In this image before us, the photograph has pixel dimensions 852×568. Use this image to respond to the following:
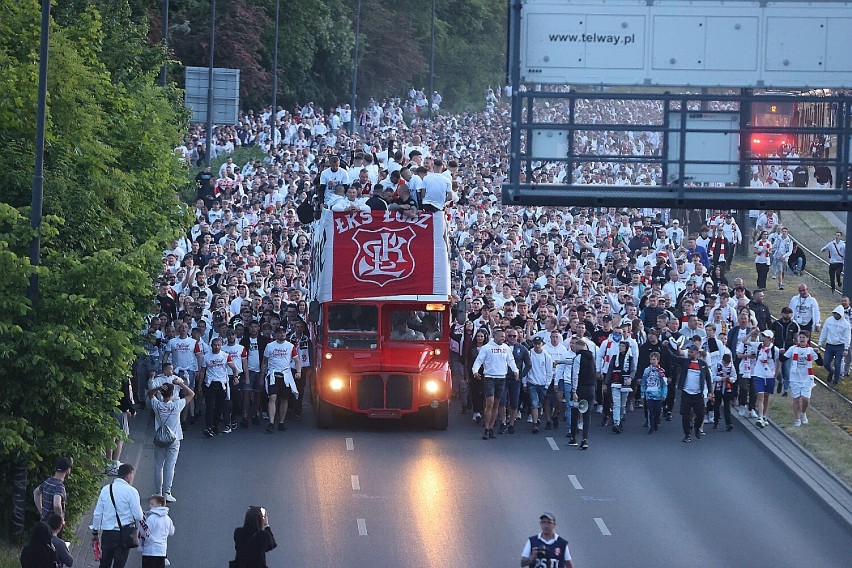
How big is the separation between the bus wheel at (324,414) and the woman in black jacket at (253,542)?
10.3 metres

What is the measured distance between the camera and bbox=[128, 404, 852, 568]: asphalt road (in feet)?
65.9

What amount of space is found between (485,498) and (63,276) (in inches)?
254

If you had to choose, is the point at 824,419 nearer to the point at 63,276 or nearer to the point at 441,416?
the point at 441,416

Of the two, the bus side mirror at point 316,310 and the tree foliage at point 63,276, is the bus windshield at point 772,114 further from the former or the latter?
the bus side mirror at point 316,310

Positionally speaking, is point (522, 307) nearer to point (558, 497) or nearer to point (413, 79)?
point (558, 497)

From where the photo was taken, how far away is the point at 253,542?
1620cm

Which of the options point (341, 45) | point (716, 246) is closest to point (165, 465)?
point (716, 246)

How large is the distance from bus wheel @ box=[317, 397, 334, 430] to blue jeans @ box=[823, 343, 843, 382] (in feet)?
30.0

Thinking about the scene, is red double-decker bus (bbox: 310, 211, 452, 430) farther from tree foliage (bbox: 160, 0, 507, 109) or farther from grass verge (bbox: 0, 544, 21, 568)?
tree foliage (bbox: 160, 0, 507, 109)

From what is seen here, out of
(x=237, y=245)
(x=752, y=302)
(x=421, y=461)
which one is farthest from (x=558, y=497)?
(x=237, y=245)

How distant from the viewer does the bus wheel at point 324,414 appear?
2667cm

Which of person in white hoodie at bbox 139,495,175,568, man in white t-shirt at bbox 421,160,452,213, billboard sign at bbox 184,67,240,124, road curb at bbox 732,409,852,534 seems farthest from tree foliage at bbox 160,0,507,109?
person in white hoodie at bbox 139,495,175,568

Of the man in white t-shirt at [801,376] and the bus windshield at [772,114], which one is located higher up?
the bus windshield at [772,114]

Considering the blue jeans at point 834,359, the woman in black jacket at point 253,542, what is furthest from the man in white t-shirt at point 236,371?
the blue jeans at point 834,359
